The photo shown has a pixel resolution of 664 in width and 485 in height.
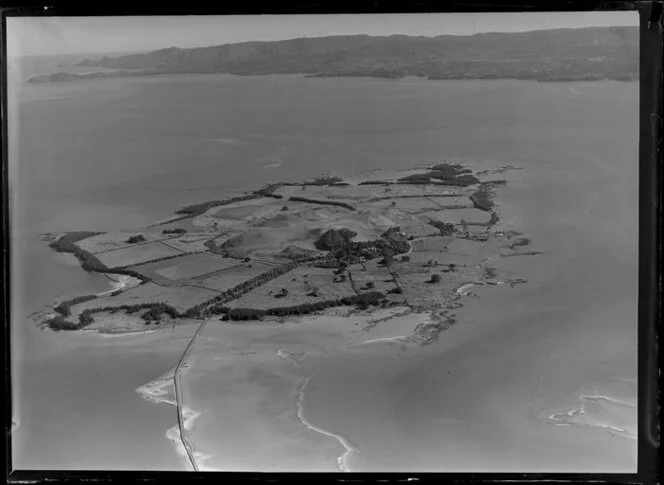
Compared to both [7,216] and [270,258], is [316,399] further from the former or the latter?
[7,216]

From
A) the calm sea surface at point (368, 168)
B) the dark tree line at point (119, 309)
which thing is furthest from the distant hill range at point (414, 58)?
the dark tree line at point (119, 309)

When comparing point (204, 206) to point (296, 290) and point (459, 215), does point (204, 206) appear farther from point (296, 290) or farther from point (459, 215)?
point (459, 215)

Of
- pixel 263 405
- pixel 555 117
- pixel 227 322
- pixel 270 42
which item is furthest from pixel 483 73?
pixel 263 405

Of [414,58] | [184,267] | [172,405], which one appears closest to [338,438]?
[172,405]

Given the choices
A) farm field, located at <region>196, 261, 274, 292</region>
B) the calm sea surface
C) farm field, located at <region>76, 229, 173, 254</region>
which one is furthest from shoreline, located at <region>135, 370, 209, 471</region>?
farm field, located at <region>76, 229, 173, 254</region>

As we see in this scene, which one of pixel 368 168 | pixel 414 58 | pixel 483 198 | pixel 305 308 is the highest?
pixel 414 58
